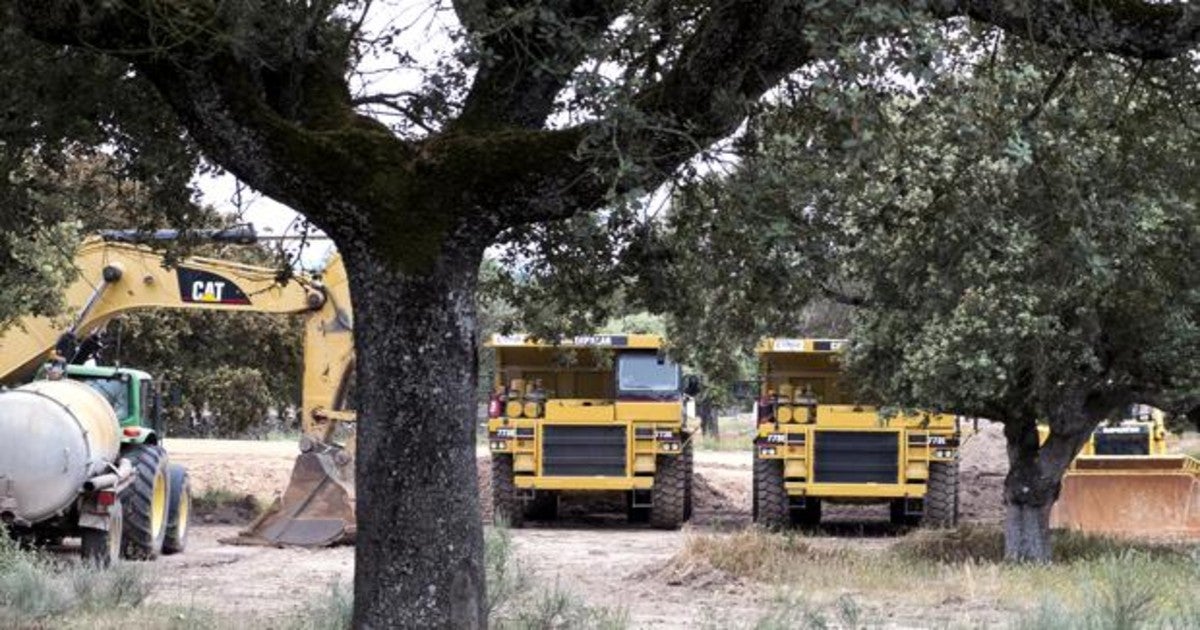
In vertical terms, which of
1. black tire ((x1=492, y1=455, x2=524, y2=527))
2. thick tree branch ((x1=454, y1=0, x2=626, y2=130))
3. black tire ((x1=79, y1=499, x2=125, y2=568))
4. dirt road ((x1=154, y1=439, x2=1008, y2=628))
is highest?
thick tree branch ((x1=454, y1=0, x2=626, y2=130))

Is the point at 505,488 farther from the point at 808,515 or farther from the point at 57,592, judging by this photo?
the point at 57,592


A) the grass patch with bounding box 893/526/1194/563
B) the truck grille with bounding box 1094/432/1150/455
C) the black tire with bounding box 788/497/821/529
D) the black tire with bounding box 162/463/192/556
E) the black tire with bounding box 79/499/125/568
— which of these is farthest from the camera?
the truck grille with bounding box 1094/432/1150/455

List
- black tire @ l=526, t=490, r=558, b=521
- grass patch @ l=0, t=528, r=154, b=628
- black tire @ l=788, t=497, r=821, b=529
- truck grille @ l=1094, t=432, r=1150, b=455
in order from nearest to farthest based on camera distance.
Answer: grass patch @ l=0, t=528, r=154, b=628, black tire @ l=788, t=497, r=821, b=529, black tire @ l=526, t=490, r=558, b=521, truck grille @ l=1094, t=432, r=1150, b=455

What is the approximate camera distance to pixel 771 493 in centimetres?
2550

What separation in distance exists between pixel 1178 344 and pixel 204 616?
10.0 meters

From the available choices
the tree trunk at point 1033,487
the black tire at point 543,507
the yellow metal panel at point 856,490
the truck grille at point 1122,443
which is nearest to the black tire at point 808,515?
the yellow metal panel at point 856,490

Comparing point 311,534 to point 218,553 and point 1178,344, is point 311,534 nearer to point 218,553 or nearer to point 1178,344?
point 218,553

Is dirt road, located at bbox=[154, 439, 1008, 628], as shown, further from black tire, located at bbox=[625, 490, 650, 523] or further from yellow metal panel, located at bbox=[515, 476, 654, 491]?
yellow metal panel, located at bbox=[515, 476, 654, 491]

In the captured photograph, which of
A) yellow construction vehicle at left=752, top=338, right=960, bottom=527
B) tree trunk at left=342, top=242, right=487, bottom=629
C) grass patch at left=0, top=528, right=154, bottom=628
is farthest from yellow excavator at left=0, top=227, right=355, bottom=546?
tree trunk at left=342, top=242, right=487, bottom=629

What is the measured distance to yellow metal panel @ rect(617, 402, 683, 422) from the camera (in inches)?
1009

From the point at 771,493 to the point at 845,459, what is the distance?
4.01 ft

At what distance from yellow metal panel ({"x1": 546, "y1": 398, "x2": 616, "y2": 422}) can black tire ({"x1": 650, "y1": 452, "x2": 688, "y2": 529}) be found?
1.10m

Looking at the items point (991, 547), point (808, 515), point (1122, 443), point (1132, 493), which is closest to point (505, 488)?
point (808, 515)

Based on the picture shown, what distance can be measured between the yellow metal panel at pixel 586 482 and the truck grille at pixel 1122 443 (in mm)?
7531
